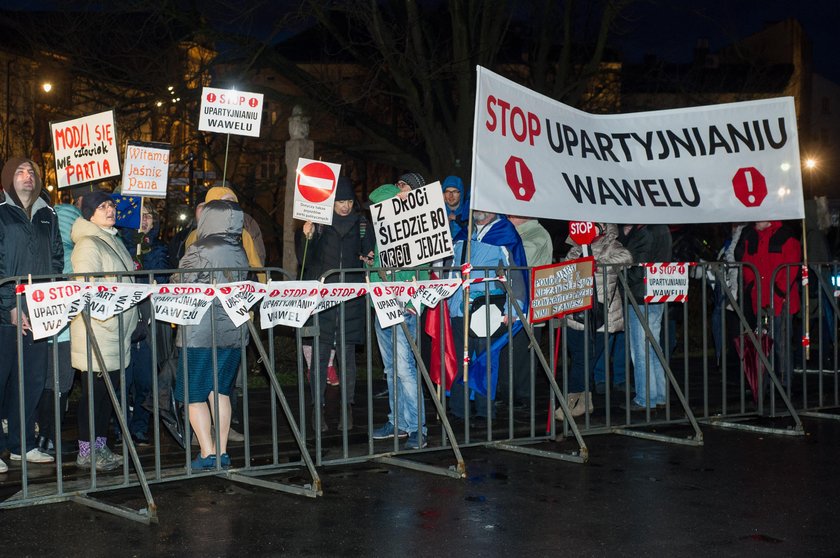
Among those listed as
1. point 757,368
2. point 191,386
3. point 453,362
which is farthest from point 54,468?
point 757,368

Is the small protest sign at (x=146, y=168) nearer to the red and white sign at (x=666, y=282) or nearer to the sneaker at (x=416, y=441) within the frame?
the sneaker at (x=416, y=441)

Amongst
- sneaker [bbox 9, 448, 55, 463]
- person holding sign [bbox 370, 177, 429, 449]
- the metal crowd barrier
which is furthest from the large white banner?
sneaker [bbox 9, 448, 55, 463]

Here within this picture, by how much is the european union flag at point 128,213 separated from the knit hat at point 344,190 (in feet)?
6.73

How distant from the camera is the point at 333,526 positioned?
6.59 m

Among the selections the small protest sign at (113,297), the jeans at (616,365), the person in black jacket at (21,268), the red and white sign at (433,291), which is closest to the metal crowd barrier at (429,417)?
the jeans at (616,365)

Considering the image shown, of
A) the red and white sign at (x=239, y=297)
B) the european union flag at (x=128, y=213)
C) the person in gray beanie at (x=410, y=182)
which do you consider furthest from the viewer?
the european union flag at (x=128, y=213)

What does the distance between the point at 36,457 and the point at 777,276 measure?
7014mm

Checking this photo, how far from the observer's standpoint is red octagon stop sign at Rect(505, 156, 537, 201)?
28.9 feet

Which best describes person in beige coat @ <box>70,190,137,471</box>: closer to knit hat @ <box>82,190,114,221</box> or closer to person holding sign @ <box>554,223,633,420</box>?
knit hat @ <box>82,190,114,221</box>

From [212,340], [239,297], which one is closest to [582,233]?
[239,297]

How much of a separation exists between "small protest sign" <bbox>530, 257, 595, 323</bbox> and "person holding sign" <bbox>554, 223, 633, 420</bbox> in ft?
1.94

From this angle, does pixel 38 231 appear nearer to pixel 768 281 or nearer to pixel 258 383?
pixel 258 383

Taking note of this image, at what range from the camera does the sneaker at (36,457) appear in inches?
340

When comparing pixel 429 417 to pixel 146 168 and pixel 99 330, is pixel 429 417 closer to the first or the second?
pixel 99 330
